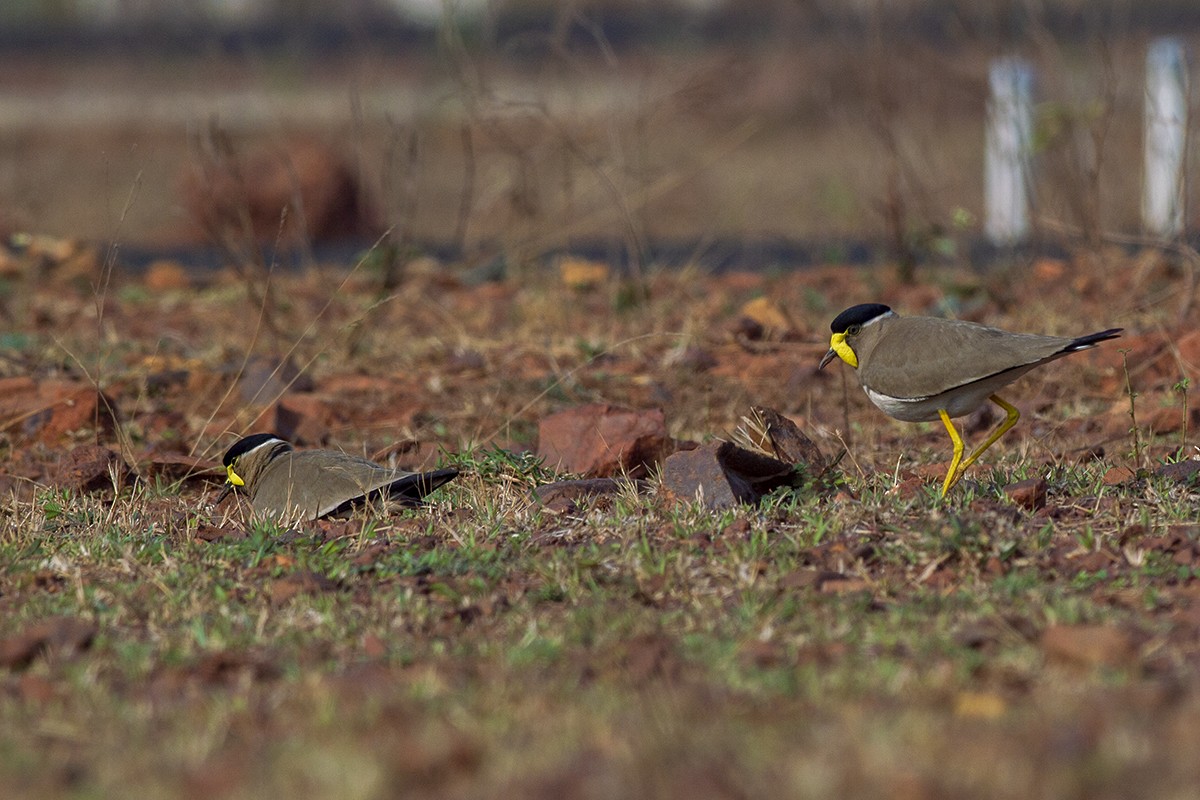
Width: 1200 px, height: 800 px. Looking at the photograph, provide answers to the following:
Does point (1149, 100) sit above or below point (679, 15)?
above

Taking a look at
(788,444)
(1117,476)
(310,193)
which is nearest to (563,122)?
(310,193)

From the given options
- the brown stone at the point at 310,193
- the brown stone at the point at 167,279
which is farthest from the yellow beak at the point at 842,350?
the brown stone at the point at 310,193

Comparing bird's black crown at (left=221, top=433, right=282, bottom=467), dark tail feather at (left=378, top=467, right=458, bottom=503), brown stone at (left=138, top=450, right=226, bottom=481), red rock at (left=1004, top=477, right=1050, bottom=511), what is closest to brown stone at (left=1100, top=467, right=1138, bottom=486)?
red rock at (left=1004, top=477, right=1050, bottom=511)

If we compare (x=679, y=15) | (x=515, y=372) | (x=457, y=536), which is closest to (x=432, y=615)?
(x=457, y=536)

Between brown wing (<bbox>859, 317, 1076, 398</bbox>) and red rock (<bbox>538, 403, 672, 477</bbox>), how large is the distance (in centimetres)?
83

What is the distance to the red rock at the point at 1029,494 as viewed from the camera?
193 inches

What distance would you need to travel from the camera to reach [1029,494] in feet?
16.0

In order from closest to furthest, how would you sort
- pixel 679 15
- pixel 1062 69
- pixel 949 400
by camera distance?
pixel 949 400 < pixel 1062 69 < pixel 679 15

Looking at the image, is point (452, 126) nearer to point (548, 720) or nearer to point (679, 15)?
point (679, 15)

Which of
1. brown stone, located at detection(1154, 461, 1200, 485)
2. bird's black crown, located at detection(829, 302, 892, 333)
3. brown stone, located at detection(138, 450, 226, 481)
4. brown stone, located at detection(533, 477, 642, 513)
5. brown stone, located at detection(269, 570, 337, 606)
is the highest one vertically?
bird's black crown, located at detection(829, 302, 892, 333)

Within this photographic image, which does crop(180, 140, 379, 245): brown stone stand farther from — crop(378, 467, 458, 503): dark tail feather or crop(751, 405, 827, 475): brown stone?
crop(751, 405, 827, 475): brown stone

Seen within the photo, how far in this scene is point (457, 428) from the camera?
715cm

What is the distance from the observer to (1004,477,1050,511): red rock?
4.89m

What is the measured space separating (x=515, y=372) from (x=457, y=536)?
3290mm
